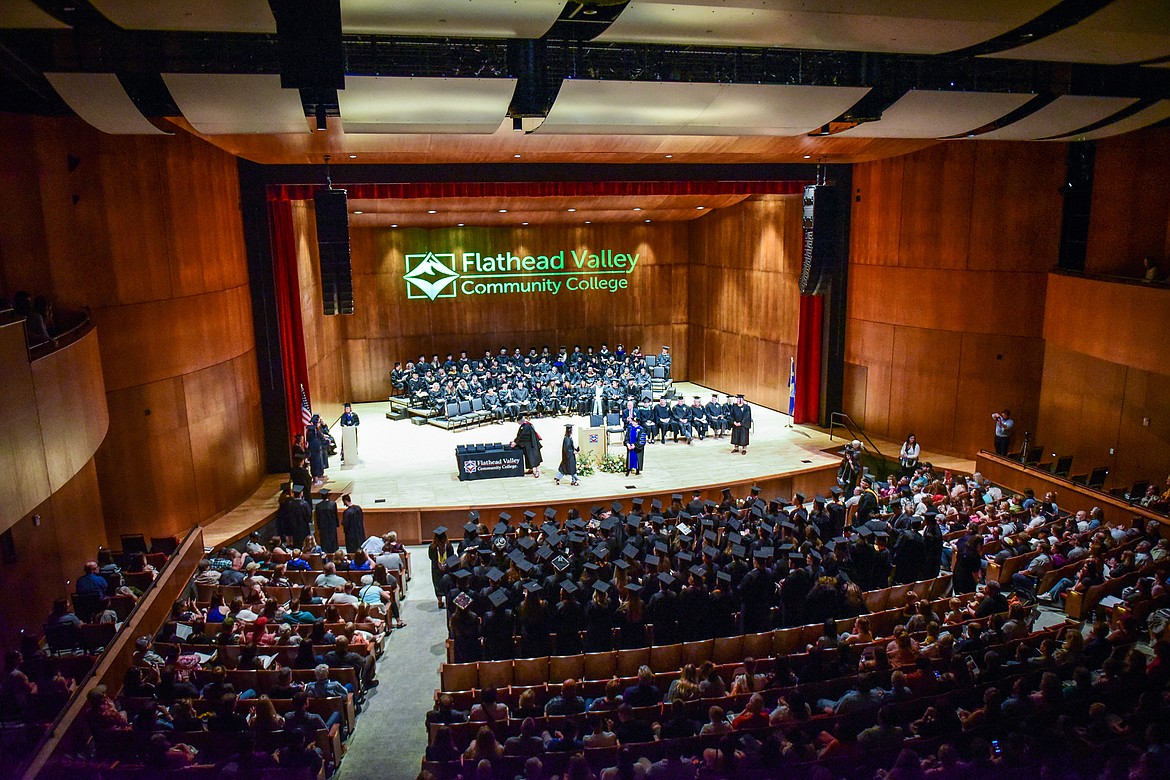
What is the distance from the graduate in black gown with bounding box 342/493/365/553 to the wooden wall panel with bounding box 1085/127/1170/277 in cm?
1133

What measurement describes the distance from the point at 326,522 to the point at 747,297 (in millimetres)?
11813

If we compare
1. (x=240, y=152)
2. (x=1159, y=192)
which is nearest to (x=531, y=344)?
(x=240, y=152)

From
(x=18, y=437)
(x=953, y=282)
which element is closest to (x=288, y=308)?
(x=18, y=437)

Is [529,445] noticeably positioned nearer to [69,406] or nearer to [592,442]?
[592,442]

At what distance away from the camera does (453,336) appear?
67.0 ft

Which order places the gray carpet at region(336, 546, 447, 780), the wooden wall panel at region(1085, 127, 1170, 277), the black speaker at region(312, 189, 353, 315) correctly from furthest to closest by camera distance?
the black speaker at region(312, 189, 353, 315)
the wooden wall panel at region(1085, 127, 1170, 277)
the gray carpet at region(336, 546, 447, 780)

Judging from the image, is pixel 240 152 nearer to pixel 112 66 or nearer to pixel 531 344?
pixel 112 66

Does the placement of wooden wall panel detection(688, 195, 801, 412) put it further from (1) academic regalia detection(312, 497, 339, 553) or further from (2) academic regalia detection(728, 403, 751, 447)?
(1) academic regalia detection(312, 497, 339, 553)

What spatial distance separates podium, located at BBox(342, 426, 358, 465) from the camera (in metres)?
13.9

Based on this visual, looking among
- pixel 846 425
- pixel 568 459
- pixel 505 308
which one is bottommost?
pixel 846 425

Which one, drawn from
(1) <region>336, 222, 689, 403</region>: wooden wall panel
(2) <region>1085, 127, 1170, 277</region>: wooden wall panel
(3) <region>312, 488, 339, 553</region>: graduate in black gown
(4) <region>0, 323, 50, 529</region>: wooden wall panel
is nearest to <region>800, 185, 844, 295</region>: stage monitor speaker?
(2) <region>1085, 127, 1170, 277</region>: wooden wall panel

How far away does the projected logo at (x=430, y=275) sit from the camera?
19734mm

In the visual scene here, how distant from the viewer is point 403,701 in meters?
7.11

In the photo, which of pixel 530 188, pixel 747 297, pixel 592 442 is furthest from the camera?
pixel 747 297
